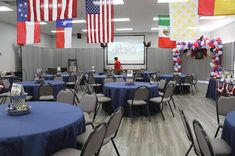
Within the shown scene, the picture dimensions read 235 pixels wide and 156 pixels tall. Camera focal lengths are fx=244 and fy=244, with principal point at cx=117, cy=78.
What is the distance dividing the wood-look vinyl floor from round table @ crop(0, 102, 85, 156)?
1223 mm

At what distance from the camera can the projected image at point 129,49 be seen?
17.1m

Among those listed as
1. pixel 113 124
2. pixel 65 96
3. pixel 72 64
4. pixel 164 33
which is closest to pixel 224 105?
pixel 113 124

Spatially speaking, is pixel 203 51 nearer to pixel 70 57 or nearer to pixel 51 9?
pixel 70 57

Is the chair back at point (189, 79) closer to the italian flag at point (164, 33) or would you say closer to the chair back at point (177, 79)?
the chair back at point (177, 79)

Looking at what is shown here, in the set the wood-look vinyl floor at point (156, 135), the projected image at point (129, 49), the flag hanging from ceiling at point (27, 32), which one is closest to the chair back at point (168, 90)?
the wood-look vinyl floor at point (156, 135)

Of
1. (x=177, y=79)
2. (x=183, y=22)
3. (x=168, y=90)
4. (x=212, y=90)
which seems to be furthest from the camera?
(x=177, y=79)

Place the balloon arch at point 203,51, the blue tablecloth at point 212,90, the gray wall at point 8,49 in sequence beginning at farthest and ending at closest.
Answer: the balloon arch at point 203,51, the gray wall at point 8,49, the blue tablecloth at point 212,90

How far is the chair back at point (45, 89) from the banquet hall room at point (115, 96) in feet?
0.08

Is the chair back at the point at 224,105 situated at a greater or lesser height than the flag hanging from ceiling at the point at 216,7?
lesser

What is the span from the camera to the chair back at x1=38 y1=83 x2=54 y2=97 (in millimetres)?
6316

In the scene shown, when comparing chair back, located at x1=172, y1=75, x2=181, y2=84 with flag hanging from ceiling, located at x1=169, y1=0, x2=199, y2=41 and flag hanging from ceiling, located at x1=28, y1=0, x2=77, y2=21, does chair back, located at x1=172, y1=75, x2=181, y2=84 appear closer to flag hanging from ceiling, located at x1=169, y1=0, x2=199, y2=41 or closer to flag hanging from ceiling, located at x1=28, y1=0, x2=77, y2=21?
flag hanging from ceiling, located at x1=169, y1=0, x2=199, y2=41

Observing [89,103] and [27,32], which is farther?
[27,32]

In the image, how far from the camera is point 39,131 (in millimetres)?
2551

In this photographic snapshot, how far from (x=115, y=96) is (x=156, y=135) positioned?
1.74m
